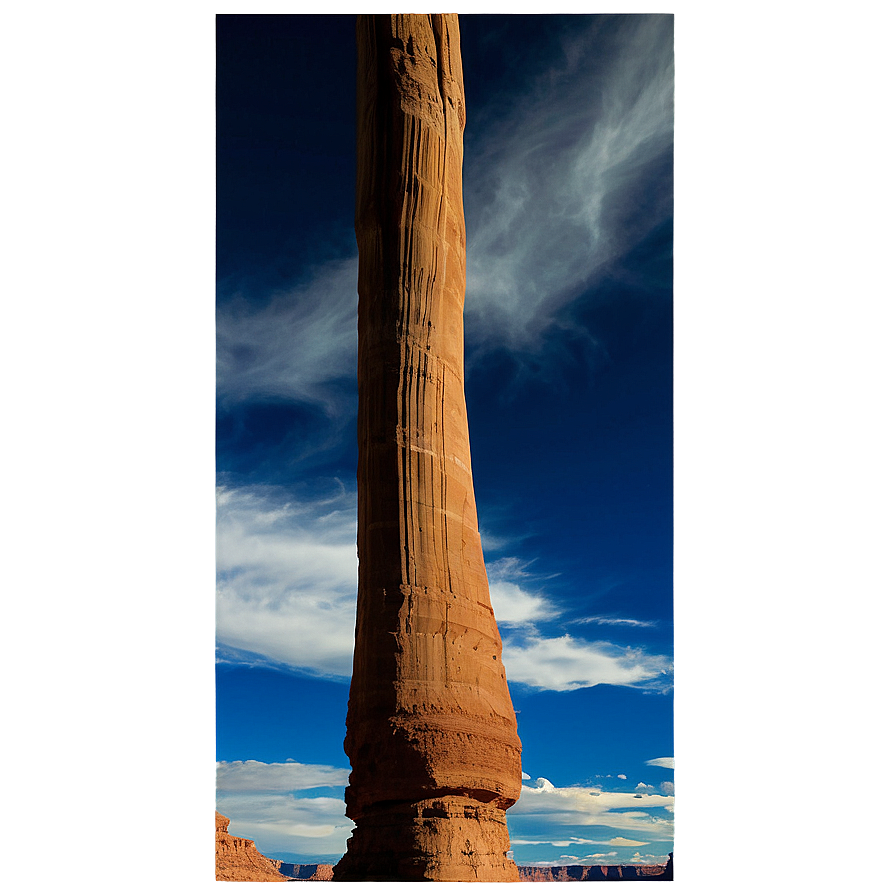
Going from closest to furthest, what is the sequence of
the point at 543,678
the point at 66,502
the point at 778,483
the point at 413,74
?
the point at 66,502
the point at 778,483
the point at 413,74
the point at 543,678

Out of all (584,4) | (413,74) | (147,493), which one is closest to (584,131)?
(413,74)

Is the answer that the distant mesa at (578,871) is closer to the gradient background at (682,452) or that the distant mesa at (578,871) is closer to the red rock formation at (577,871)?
the red rock formation at (577,871)

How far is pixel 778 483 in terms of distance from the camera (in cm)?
475

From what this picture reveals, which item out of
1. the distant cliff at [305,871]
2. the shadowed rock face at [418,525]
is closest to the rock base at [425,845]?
the shadowed rock face at [418,525]

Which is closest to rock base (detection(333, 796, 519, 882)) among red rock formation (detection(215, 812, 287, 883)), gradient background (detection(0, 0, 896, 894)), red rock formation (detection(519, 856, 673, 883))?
red rock formation (detection(519, 856, 673, 883))

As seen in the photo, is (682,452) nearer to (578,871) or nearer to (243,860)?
(578,871)

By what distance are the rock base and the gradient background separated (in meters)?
1.58

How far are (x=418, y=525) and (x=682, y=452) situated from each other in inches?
93.7

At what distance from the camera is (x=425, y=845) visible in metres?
6.10

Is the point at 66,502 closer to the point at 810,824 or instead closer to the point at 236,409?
the point at 810,824

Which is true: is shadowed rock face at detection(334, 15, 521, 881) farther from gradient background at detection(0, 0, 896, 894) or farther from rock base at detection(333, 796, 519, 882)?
gradient background at detection(0, 0, 896, 894)

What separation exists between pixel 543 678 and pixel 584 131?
5137 mm

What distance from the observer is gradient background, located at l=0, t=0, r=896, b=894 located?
405 centimetres

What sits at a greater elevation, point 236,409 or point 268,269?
point 268,269
